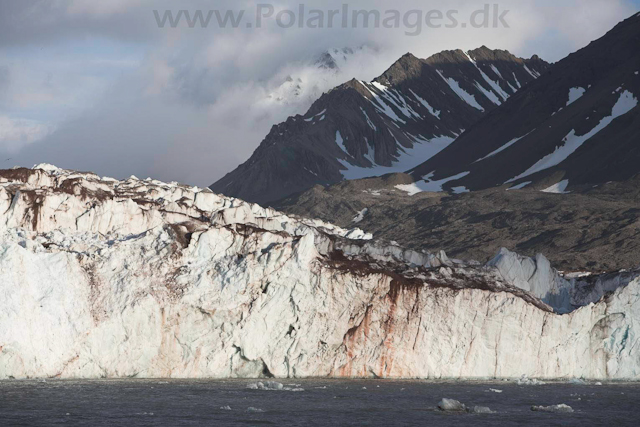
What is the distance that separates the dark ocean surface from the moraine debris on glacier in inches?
102

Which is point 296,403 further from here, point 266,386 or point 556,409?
point 556,409

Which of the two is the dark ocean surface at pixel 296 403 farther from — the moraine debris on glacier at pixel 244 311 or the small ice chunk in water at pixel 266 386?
the moraine debris on glacier at pixel 244 311

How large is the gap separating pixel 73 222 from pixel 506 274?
3638 centimetres

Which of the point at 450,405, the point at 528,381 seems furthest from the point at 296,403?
the point at 528,381

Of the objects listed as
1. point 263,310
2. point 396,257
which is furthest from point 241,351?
point 396,257

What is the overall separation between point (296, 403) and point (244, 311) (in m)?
12.6

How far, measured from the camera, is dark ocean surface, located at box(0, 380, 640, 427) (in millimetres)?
45719

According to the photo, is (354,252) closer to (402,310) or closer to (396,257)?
(396,257)

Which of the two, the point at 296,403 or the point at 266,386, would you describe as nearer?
the point at 296,403

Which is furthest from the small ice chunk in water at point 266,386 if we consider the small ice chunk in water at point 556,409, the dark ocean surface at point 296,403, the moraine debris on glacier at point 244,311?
the small ice chunk in water at point 556,409

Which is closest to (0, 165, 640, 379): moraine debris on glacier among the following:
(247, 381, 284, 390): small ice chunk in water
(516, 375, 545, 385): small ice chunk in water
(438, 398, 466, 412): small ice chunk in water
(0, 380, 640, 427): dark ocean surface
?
(516, 375, 545, 385): small ice chunk in water

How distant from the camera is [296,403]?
170 feet

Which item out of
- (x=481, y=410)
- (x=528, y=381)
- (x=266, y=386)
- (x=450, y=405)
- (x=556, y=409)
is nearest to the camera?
(x=481, y=410)

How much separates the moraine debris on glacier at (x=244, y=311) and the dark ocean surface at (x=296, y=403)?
8.48 feet
